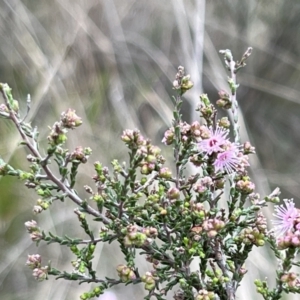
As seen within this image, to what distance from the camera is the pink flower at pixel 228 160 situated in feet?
1.07

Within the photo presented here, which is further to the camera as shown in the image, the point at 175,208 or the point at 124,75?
the point at 124,75

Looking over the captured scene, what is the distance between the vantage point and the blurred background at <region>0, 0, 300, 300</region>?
4.24 feet

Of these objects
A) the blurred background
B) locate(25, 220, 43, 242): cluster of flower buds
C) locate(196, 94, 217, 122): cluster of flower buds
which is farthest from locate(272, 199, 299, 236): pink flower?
the blurred background

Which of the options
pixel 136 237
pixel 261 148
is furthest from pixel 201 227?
pixel 261 148

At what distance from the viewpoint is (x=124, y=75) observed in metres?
1.48

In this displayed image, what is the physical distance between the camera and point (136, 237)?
29 cm

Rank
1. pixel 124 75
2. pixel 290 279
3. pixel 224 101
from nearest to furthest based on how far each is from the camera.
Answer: pixel 290 279 < pixel 224 101 < pixel 124 75

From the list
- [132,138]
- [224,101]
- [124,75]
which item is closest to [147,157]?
[132,138]

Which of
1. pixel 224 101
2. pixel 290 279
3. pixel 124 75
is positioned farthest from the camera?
pixel 124 75

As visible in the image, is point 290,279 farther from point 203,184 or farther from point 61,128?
point 61,128

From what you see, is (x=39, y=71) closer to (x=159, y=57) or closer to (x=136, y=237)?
(x=159, y=57)

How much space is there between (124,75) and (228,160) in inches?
47.1

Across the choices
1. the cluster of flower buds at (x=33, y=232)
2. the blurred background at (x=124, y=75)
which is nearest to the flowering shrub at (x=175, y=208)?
the cluster of flower buds at (x=33, y=232)

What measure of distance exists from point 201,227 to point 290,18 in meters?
1.37
